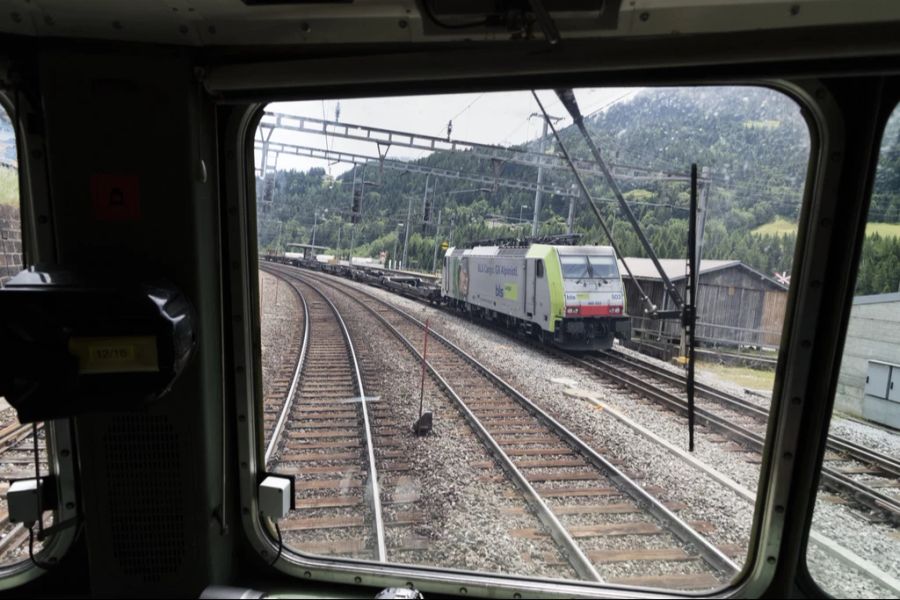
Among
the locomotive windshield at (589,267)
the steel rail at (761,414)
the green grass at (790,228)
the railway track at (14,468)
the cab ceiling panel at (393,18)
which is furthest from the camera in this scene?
the locomotive windshield at (589,267)

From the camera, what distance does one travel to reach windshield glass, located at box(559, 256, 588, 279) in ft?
8.06

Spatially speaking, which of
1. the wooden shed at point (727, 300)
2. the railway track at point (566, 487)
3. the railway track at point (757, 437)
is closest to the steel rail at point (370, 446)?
the railway track at point (566, 487)

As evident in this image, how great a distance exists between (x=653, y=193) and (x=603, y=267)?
54 cm

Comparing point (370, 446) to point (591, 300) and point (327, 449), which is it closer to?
point (327, 449)

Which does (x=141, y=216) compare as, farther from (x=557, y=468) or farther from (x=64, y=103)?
(x=557, y=468)

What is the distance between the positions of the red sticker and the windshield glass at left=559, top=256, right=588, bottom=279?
183 cm

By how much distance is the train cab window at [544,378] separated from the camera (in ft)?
5.53

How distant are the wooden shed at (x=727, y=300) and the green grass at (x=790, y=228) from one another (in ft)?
0.45

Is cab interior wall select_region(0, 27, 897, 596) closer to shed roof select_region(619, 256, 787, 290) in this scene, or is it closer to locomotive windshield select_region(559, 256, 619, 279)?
shed roof select_region(619, 256, 787, 290)

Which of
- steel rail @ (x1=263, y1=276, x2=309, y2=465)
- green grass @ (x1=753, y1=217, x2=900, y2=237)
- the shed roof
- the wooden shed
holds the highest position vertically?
green grass @ (x1=753, y1=217, x2=900, y2=237)

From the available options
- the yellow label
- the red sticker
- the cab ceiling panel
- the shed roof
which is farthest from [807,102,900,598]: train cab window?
the red sticker

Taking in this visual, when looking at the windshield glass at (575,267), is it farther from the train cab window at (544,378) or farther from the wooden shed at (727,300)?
the wooden shed at (727,300)

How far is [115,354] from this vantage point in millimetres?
1401

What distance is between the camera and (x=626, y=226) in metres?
1.75
